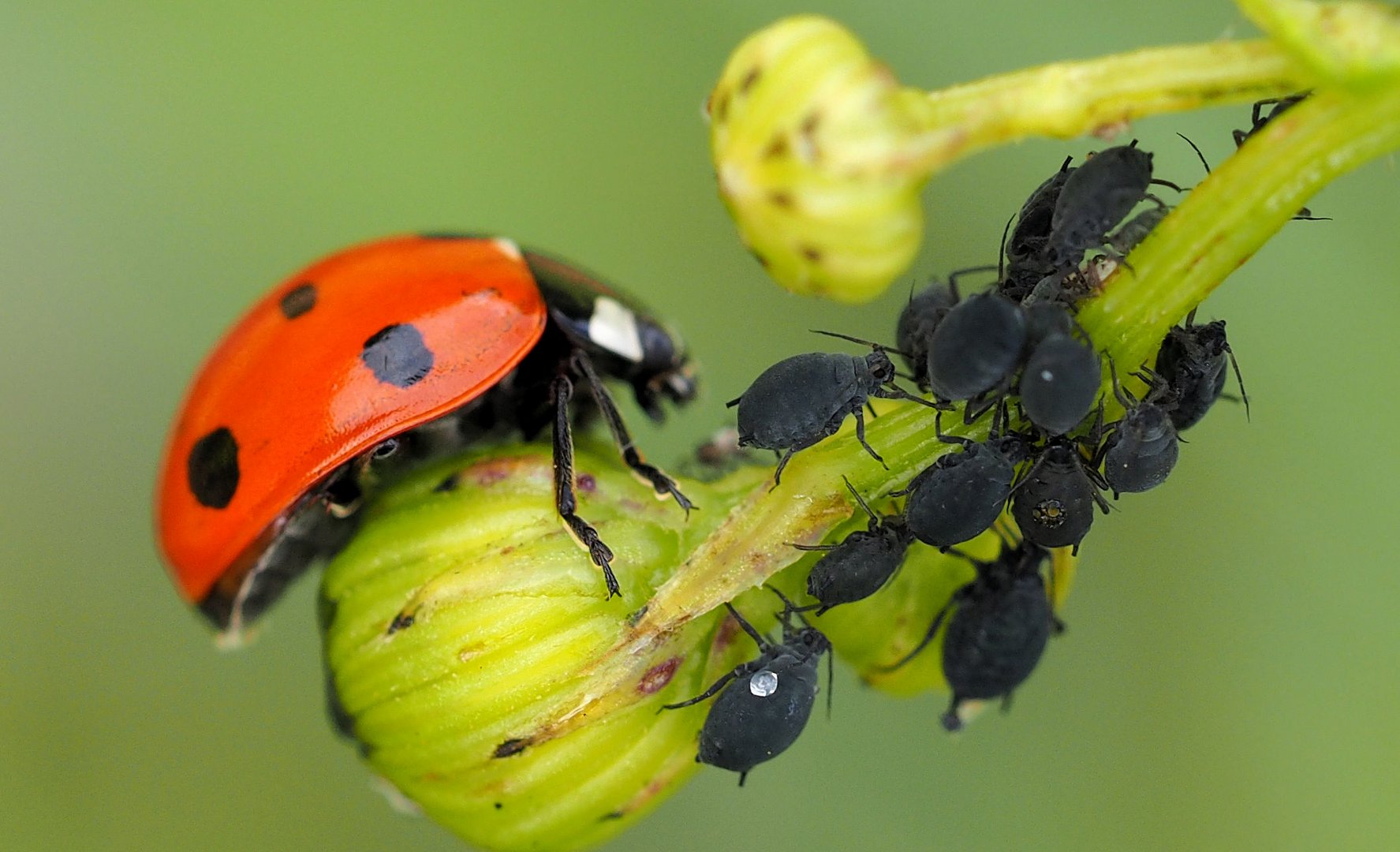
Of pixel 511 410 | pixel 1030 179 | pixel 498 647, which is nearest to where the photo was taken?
pixel 498 647

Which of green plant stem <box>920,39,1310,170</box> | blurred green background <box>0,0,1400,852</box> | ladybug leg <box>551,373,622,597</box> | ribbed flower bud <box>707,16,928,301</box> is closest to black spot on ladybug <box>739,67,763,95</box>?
ribbed flower bud <box>707,16,928,301</box>

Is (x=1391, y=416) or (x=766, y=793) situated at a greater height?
(x=1391, y=416)

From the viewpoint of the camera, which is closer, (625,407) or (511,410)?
(511,410)

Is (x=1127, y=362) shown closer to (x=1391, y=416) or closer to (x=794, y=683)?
(x=794, y=683)

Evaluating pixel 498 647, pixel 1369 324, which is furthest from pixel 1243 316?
pixel 498 647

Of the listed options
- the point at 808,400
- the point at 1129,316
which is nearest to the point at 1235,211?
the point at 1129,316

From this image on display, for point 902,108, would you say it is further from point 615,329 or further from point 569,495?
point 615,329

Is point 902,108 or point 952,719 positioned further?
point 952,719
